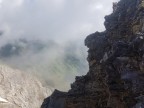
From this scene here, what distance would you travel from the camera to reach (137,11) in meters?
41.9

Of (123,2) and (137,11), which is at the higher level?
(123,2)

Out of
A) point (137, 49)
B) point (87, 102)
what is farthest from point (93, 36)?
point (137, 49)

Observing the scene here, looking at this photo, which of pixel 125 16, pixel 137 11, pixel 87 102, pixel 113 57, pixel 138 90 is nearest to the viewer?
pixel 138 90

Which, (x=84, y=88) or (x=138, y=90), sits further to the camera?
(x=84, y=88)

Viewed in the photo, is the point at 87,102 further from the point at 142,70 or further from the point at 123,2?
the point at 123,2

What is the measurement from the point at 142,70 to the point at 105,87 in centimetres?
822

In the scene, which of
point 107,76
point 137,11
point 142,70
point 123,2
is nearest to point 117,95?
point 107,76

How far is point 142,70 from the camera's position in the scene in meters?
32.2

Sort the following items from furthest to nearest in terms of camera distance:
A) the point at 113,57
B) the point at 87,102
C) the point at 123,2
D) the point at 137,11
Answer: the point at 123,2 → the point at 137,11 → the point at 87,102 → the point at 113,57

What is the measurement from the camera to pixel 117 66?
35094 millimetres

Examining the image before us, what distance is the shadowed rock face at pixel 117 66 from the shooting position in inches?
1307

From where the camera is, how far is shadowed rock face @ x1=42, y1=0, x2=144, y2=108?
33188mm

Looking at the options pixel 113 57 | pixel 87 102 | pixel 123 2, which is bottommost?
pixel 87 102

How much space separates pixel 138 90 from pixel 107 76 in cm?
559
